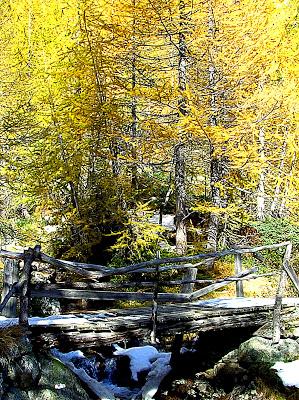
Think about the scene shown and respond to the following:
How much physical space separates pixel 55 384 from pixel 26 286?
1213mm

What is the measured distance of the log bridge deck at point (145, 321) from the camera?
18.1 feet

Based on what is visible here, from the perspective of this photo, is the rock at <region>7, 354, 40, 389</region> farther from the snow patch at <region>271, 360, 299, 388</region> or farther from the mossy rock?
the snow patch at <region>271, 360, 299, 388</region>

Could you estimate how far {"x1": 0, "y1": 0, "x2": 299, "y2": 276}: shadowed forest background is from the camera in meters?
10.8

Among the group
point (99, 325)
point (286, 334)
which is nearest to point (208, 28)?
point (286, 334)

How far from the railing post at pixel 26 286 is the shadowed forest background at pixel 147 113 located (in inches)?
214

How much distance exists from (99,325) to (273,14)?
9.69 metres

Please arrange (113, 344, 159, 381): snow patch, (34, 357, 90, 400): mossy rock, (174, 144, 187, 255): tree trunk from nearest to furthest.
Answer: (34, 357, 90, 400): mossy rock < (113, 344, 159, 381): snow patch < (174, 144, 187, 255): tree trunk

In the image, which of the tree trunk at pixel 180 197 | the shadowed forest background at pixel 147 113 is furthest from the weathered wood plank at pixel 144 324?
the tree trunk at pixel 180 197

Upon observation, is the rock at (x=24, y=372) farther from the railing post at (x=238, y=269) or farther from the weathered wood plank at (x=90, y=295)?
the railing post at (x=238, y=269)

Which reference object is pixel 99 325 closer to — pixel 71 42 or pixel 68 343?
A: pixel 68 343

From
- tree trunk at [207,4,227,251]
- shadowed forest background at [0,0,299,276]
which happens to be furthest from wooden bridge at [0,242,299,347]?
tree trunk at [207,4,227,251]

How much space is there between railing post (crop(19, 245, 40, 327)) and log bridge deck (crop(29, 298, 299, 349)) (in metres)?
0.25

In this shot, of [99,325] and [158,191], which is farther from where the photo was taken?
[158,191]

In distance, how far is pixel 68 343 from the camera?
217 inches
